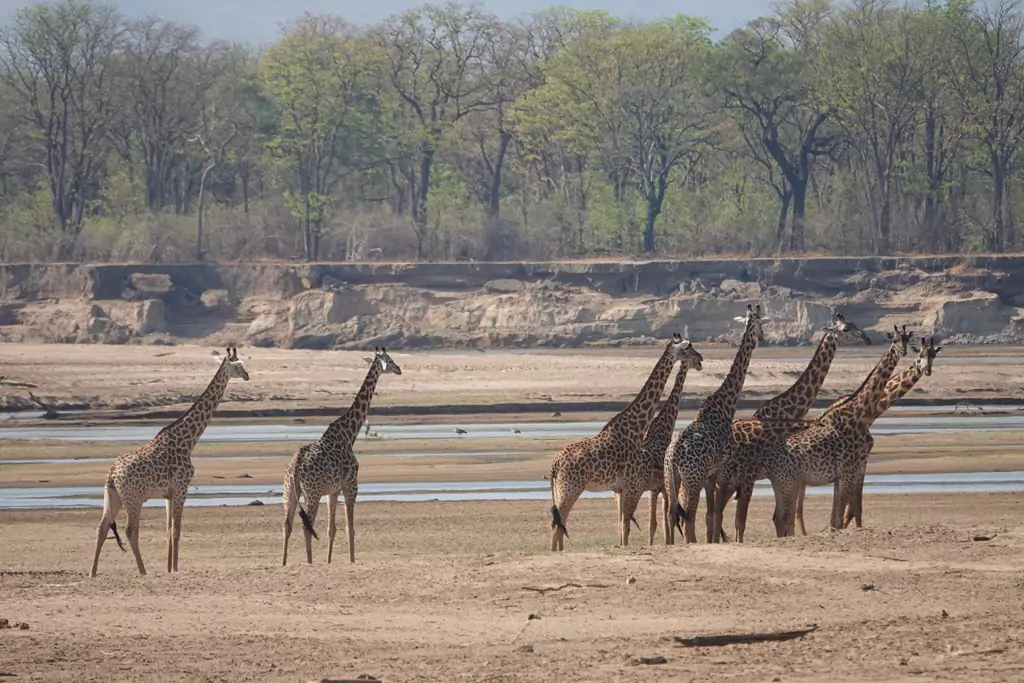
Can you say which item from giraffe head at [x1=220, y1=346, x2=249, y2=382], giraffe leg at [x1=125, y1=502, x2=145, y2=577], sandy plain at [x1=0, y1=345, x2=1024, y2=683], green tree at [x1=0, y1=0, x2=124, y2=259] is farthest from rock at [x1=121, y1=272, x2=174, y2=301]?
giraffe leg at [x1=125, y1=502, x2=145, y2=577]

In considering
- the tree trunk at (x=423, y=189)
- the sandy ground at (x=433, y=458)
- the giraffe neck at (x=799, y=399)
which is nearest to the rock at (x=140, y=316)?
the tree trunk at (x=423, y=189)

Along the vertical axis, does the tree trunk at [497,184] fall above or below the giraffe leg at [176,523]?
above

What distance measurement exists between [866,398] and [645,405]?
223 cm

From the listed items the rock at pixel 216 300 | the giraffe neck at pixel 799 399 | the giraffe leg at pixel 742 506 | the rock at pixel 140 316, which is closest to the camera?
the giraffe leg at pixel 742 506

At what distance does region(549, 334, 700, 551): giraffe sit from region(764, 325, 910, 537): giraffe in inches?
54.3

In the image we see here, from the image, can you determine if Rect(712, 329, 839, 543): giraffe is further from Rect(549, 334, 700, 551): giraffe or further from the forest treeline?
the forest treeline

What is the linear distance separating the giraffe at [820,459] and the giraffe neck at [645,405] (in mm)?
1394

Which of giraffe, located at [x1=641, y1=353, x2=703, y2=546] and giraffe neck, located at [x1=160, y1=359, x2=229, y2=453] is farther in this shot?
giraffe, located at [x1=641, y1=353, x2=703, y2=546]

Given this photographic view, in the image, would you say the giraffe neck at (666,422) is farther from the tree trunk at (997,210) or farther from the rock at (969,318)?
the tree trunk at (997,210)

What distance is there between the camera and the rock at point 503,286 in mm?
60062

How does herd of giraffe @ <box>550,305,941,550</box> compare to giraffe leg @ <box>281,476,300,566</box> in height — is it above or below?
above

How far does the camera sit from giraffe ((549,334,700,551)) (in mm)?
16391

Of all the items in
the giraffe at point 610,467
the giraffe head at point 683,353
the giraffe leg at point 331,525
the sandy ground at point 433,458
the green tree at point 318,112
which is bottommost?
the sandy ground at point 433,458

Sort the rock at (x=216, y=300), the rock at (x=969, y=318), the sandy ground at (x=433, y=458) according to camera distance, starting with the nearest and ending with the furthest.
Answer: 1. the sandy ground at (x=433, y=458)
2. the rock at (x=969, y=318)
3. the rock at (x=216, y=300)
